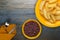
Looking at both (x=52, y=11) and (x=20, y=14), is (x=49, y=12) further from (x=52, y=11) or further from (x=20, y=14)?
(x=20, y=14)

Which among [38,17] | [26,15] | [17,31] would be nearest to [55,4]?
[38,17]

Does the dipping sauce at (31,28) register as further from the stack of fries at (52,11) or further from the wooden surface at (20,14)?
the stack of fries at (52,11)

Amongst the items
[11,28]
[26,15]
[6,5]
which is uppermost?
[6,5]

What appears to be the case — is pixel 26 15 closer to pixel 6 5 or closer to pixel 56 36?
pixel 6 5

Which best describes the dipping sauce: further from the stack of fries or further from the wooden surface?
the stack of fries

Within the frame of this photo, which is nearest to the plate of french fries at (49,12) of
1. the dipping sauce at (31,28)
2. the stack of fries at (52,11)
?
the stack of fries at (52,11)

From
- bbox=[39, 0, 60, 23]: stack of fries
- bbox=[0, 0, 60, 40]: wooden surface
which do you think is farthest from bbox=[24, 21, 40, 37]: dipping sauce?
bbox=[39, 0, 60, 23]: stack of fries
